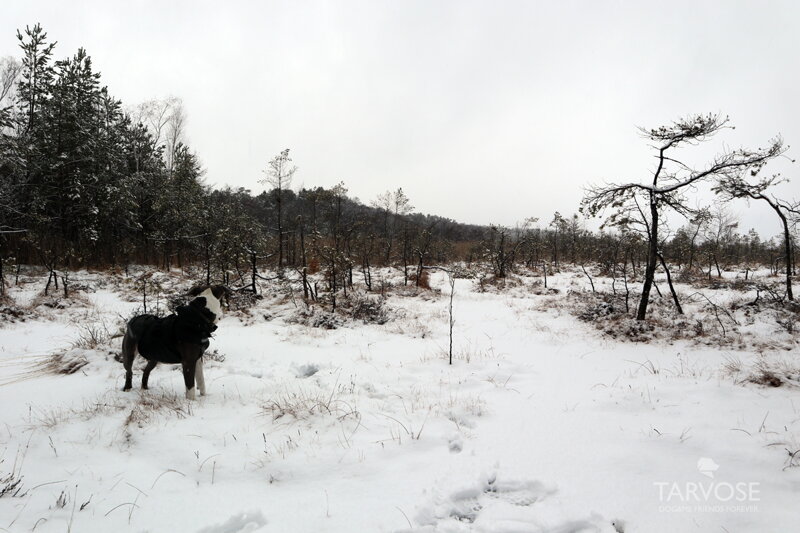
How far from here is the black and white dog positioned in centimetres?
376

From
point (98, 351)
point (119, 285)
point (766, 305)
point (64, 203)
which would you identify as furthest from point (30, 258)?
point (766, 305)

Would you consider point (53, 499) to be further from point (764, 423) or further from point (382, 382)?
point (764, 423)

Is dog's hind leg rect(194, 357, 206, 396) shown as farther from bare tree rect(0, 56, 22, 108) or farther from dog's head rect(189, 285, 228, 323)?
bare tree rect(0, 56, 22, 108)

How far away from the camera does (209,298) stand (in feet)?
12.6

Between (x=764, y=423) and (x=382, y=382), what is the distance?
4244 mm

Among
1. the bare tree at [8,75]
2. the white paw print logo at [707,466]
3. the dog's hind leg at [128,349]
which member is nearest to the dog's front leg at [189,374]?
the dog's hind leg at [128,349]

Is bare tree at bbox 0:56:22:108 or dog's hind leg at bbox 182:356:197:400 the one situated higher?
bare tree at bbox 0:56:22:108

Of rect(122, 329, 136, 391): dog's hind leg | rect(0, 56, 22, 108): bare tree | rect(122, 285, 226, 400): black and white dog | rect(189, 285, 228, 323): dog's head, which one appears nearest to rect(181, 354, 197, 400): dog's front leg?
rect(122, 285, 226, 400): black and white dog

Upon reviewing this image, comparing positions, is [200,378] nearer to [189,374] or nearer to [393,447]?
[189,374]

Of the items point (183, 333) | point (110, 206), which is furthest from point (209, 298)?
point (110, 206)

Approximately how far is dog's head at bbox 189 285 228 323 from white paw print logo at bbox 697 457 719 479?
4.85 meters

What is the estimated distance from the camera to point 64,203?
17.0 meters

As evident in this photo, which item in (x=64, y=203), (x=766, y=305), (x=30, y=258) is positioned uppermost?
(x=64, y=203)

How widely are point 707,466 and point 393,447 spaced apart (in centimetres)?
260
